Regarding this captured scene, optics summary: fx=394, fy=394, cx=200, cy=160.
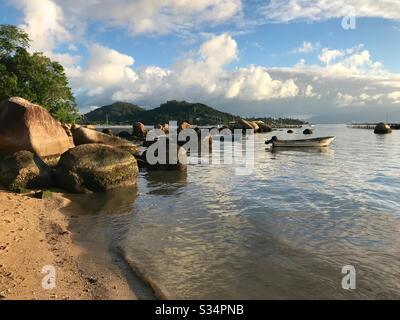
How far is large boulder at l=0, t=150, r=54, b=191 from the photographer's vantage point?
14719 mm

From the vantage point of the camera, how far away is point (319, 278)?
7.73 m

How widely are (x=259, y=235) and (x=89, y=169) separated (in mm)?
8260

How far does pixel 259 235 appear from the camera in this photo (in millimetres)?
10570

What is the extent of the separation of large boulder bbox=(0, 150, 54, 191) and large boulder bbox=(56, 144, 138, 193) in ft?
1.84

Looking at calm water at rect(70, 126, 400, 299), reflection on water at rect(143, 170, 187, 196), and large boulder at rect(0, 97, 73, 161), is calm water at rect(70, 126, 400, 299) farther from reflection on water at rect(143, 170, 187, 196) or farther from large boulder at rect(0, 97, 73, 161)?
→ large boulder at rect(0, 97, 73, 161)

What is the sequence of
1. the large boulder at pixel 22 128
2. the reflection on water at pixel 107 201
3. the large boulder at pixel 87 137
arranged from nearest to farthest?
the reflection on water at pixel 107 201 < the large boulder at pixel 22 128 < the large boulder at pixel 87 137

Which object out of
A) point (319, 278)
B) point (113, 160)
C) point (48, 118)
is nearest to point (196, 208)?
point (113, 160)

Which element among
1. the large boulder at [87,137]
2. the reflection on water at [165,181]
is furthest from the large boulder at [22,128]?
the large boulder at [87,137]

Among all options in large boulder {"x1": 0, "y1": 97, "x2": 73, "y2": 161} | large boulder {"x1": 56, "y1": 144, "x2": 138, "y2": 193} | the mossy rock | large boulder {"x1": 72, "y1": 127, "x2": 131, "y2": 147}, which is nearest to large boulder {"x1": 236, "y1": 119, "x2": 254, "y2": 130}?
large boulder {"x1": 72, "y1": 127, "x2": 131, "y2": 147}

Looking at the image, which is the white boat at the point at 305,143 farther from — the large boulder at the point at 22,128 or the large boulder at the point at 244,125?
the large boulder at the point at 244,125

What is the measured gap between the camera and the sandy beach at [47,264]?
22.1ft

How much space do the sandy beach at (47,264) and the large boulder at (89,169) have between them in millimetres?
3733

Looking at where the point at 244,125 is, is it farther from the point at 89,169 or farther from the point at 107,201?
the point at 107,201

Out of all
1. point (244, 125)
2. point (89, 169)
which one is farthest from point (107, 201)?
point (244, 125)
